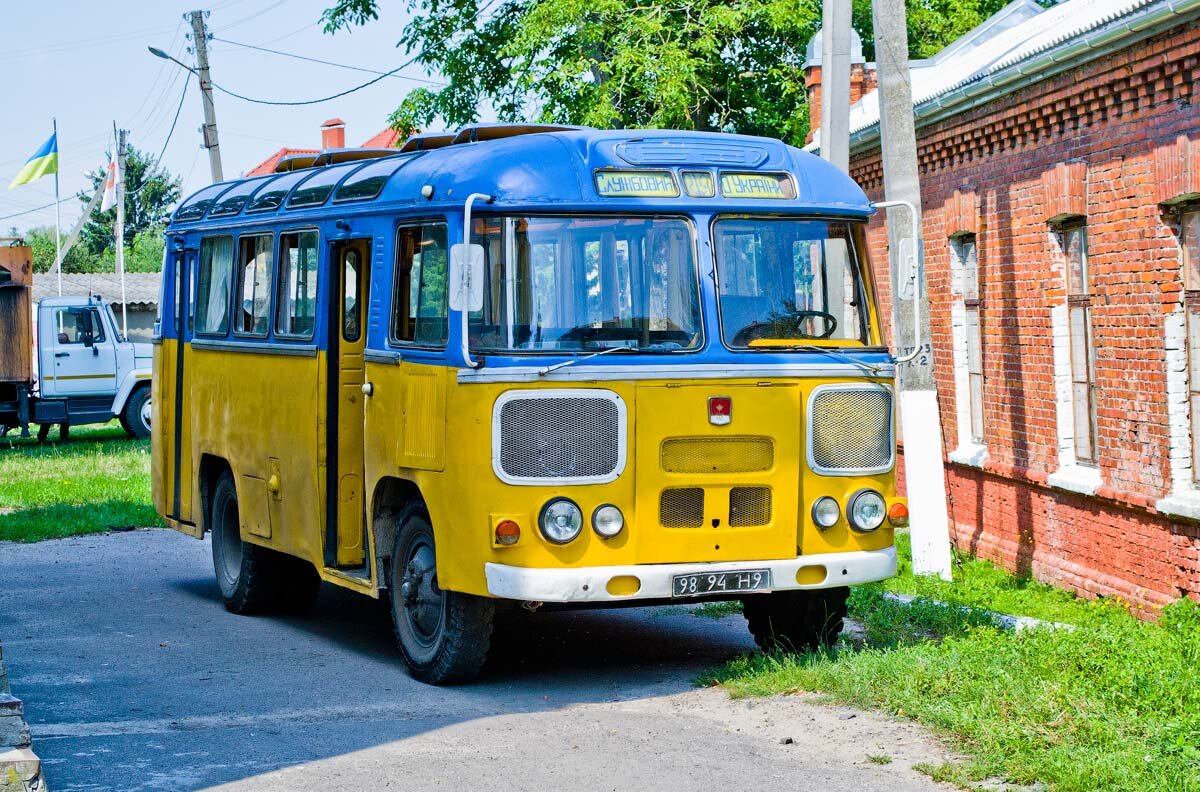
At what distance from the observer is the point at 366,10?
99.9 ft

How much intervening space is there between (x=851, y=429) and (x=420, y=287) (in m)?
2.40

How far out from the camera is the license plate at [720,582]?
28.6 ft

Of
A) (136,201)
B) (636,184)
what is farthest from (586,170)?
(136,201)

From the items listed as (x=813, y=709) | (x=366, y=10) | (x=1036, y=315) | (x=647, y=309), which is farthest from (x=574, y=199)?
(x=366, y=10)

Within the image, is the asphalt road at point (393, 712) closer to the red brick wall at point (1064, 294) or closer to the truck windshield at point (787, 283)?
the truck windshield at point (787, 283)

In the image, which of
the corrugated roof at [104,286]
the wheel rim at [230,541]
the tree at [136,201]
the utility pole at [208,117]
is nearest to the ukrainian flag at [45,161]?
the utility pole at [208,117]

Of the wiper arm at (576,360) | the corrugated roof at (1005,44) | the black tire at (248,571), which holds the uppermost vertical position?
the corrugated roof at (1005,44)

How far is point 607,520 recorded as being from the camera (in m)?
8.70

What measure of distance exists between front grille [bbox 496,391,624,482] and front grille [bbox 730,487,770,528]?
26.5 inches

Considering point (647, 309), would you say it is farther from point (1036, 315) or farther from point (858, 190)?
point (1036, 315)

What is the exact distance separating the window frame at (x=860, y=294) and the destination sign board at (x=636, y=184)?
29cm

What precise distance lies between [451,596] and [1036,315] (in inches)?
→ 256

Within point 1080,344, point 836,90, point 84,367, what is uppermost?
point 836,90

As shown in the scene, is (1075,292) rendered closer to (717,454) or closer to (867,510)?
(867,510)
